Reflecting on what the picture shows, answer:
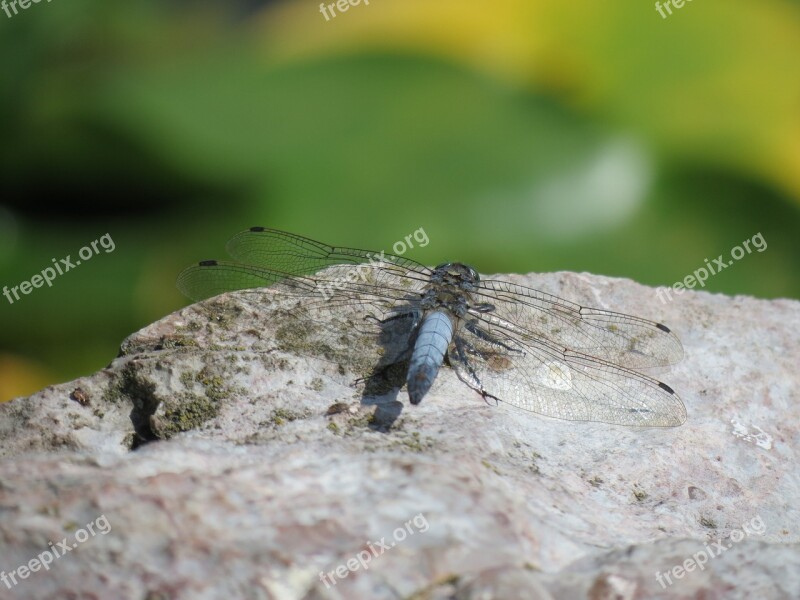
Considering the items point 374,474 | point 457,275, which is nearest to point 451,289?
point 457,275

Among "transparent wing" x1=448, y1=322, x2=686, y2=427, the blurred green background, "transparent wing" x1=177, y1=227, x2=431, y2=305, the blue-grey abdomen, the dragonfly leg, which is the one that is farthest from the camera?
the blurred green background

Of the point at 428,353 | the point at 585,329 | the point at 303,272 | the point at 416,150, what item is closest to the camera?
the point at 428,353

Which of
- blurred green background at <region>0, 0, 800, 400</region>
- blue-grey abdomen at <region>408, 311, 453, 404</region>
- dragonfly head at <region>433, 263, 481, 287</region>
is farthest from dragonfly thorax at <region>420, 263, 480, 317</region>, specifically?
blurred green background at <region>0, 0, 800, 400</region>

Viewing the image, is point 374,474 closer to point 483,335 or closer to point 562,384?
point 562,384

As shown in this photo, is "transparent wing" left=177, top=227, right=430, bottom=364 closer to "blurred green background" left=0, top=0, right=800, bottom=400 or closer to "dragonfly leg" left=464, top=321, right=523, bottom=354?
"dragonfly leg" left=464, top=321, right=523, bottom=354

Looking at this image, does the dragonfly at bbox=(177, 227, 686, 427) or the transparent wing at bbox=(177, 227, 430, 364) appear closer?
the dragonfly at bbox=(177, 227, 686, 427)

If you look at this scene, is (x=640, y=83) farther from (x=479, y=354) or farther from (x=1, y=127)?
(x=1, y=127)

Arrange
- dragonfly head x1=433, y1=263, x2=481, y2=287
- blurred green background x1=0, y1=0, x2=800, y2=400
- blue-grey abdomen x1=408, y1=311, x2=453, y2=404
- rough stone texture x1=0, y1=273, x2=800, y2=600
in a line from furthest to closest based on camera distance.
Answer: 1. blurred green background x1=0, y1=0, x2=800, y2=400
2. dragonfly head x1=433, y1=263, x2=481, y2=287
3. blue-grey abdomen x1=408, y1=311, x2=453, y2=404
4. rough stone texture x1=0, y1=273, x2=800, y2=600
